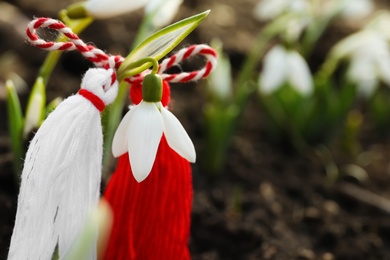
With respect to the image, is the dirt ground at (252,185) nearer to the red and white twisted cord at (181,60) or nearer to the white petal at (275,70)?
the white petal at (275,70)

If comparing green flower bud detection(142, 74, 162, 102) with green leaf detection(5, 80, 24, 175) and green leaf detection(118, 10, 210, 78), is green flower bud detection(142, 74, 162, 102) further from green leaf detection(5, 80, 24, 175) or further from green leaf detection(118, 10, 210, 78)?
green leaf detection(5, 80, 24, 175)

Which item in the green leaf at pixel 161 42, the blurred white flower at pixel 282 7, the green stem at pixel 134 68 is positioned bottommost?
the blurred white flower at pixel 282 7

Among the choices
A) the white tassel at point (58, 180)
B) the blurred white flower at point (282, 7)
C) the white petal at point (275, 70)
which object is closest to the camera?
the white tassel at point (58, 180)

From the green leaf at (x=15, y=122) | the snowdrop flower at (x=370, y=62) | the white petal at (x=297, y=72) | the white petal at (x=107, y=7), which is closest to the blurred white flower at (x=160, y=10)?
the white petal at (x=107, y=7)

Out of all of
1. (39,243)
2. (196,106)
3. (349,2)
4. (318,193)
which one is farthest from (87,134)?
(349,2)

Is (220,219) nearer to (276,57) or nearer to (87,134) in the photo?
(276,57)

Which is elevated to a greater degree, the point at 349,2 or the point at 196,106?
the point at 349,2
